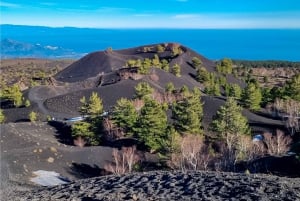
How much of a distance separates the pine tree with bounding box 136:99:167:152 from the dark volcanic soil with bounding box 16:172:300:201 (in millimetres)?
11614

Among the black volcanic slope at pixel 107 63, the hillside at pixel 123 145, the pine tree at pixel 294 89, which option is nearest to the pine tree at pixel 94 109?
the hillside at pixel 123 145

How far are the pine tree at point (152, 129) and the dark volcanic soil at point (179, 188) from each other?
11614 millimetres

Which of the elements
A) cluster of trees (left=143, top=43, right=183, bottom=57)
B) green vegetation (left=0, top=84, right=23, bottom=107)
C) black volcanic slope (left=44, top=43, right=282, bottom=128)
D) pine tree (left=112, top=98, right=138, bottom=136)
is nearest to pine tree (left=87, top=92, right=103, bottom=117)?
pine tree (left=112, top=98, right=138, bottom=136)

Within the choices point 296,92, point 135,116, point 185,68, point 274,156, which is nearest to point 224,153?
point 274,156

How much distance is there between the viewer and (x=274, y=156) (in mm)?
24188

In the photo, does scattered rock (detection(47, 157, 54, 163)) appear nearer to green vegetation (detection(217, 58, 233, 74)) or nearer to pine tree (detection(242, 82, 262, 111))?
pine tree (detection(242, 82, 262, 111))

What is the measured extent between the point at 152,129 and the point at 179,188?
14.2m

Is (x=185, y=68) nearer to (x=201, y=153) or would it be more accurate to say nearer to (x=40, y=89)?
(x=40, y=89)

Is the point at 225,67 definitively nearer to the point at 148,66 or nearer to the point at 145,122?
the point at 148,66

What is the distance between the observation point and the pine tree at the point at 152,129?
95.2ft

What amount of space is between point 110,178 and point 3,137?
15444 millimetres

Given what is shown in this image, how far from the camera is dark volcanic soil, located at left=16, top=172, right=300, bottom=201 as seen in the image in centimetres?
1402

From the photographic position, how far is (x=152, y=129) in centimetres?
2927

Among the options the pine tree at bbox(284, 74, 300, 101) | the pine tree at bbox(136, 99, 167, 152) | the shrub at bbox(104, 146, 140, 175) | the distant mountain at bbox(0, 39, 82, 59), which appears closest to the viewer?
the shrub at bbox(104, 146, 140, 175)
